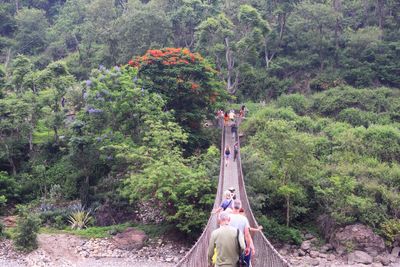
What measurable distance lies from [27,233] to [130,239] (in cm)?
243

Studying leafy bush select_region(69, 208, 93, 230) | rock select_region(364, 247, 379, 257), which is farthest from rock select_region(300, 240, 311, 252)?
leafy bush select_region(69, 208, 93, 230)

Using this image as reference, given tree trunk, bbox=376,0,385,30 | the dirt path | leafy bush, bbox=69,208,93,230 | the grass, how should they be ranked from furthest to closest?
tree trunk, bbox=376,0,385,30 < leafy bush, bbox=69,208,93,230 < the grass < the dirt path

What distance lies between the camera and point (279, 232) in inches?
423

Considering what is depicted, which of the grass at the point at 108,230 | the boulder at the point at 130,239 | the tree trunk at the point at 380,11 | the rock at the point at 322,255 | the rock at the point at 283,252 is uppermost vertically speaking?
the tree trunk at the point at 380,11

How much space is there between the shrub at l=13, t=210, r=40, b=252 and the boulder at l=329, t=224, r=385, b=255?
24.1ft

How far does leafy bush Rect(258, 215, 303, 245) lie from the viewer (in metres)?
10.7

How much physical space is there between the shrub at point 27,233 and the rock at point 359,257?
295 inches

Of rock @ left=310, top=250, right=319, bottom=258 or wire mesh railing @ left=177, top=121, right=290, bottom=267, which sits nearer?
wire mesh railing @ left=177, top=121, right=290, bottom=267

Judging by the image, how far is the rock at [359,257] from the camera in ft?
32.6

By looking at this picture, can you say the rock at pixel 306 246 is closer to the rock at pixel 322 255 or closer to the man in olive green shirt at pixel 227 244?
the rock at pixel 322 255

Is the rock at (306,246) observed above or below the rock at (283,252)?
above

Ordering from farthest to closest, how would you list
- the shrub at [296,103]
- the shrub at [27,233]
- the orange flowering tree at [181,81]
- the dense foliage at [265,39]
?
the dense foliage at [265,39], the shrub at [296,103], the orange flowering tree at [181,81], the shrub at [27,233]

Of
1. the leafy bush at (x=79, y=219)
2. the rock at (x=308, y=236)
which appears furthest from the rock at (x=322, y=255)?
the leafy bush at (x=79, y=219)

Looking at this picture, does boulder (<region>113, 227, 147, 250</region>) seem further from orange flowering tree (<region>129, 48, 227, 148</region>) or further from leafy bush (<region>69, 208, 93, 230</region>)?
orange flowering tree (<region>129, 48, 227, 148</region>)
